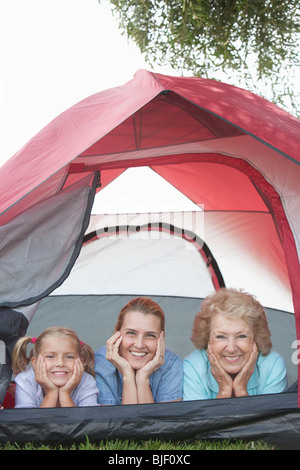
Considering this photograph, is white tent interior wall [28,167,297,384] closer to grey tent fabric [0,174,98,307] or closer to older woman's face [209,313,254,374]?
older woman's face [209,313,254,374]

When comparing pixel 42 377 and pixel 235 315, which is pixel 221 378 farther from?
pixel 42 377

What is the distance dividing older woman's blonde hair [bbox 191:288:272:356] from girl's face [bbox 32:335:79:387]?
48 centimetres

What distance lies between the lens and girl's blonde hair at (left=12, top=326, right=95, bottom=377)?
5.40 feet

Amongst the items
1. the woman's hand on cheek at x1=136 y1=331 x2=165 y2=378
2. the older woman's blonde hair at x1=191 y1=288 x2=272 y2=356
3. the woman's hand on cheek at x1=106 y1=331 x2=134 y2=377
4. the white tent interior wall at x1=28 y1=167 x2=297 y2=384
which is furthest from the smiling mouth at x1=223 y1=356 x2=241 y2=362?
the white tent interior wall at x1=28 y1=167 x2=297 y2=384

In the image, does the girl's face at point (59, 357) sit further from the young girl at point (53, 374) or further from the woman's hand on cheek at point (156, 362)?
the woman's hand on cheek at point (156, 362)

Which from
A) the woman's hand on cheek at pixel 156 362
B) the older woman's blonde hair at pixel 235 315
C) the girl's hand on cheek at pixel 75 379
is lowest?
the girl's hand on cheek at pixel 75 379

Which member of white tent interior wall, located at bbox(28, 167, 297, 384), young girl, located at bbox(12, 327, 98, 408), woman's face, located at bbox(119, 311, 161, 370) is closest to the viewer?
young girl, located at bbox(12, 327, 98, 408)

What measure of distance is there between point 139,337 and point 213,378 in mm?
304

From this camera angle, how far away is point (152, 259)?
9.38ft

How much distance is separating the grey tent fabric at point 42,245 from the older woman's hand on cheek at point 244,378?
70cm

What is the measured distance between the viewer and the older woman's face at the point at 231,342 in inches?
67.9

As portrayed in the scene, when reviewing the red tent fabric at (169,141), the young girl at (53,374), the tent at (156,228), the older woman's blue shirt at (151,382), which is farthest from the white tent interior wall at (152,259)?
the young girl at (53,374)

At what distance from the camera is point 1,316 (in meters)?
1.58
